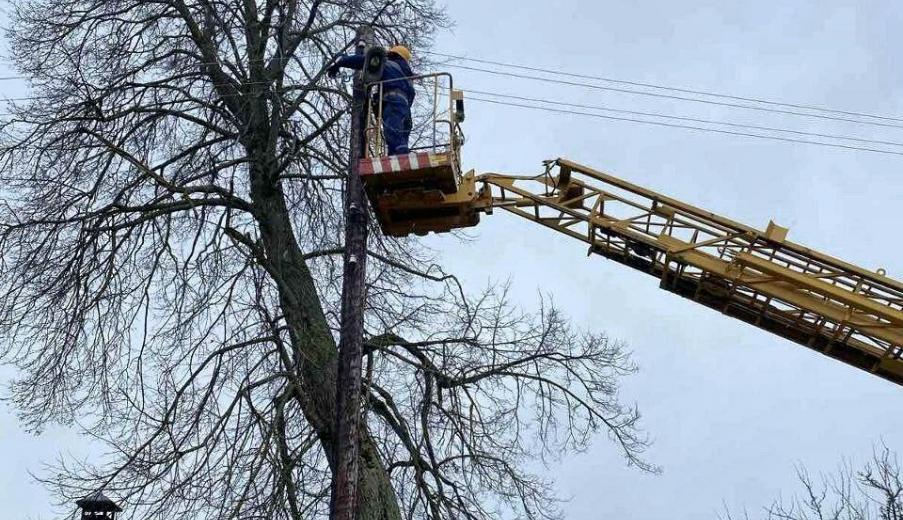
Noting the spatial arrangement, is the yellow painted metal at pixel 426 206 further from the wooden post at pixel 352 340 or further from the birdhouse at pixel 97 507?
the birdhouse at pixel 97 507

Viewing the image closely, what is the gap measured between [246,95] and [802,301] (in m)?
5.69

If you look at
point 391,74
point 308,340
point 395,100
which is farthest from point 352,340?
point 391,74

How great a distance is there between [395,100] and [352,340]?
2263 mm

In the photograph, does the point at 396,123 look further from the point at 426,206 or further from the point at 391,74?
the point at 426,206

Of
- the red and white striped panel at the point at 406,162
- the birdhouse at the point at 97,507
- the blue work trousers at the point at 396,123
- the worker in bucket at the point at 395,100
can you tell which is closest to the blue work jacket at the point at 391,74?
the worker in bucket at the point at 395,100

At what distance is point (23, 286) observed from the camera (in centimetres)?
1157

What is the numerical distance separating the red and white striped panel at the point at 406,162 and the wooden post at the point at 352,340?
0.33m

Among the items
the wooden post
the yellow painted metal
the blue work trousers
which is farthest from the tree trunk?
the blue work trousers

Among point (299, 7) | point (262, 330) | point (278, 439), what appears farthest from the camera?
point (299, 7)

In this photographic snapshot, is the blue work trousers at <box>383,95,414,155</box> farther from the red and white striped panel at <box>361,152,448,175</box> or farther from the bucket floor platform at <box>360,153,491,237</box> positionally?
the red and white striped panel at <box>361,152,448,175</box>

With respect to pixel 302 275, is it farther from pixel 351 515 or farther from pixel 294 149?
pixel 351 515


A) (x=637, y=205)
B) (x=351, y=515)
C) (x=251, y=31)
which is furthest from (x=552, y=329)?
(x=251, y=31)

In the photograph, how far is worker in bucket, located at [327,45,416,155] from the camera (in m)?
10.6

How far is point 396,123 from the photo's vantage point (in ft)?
34.9
